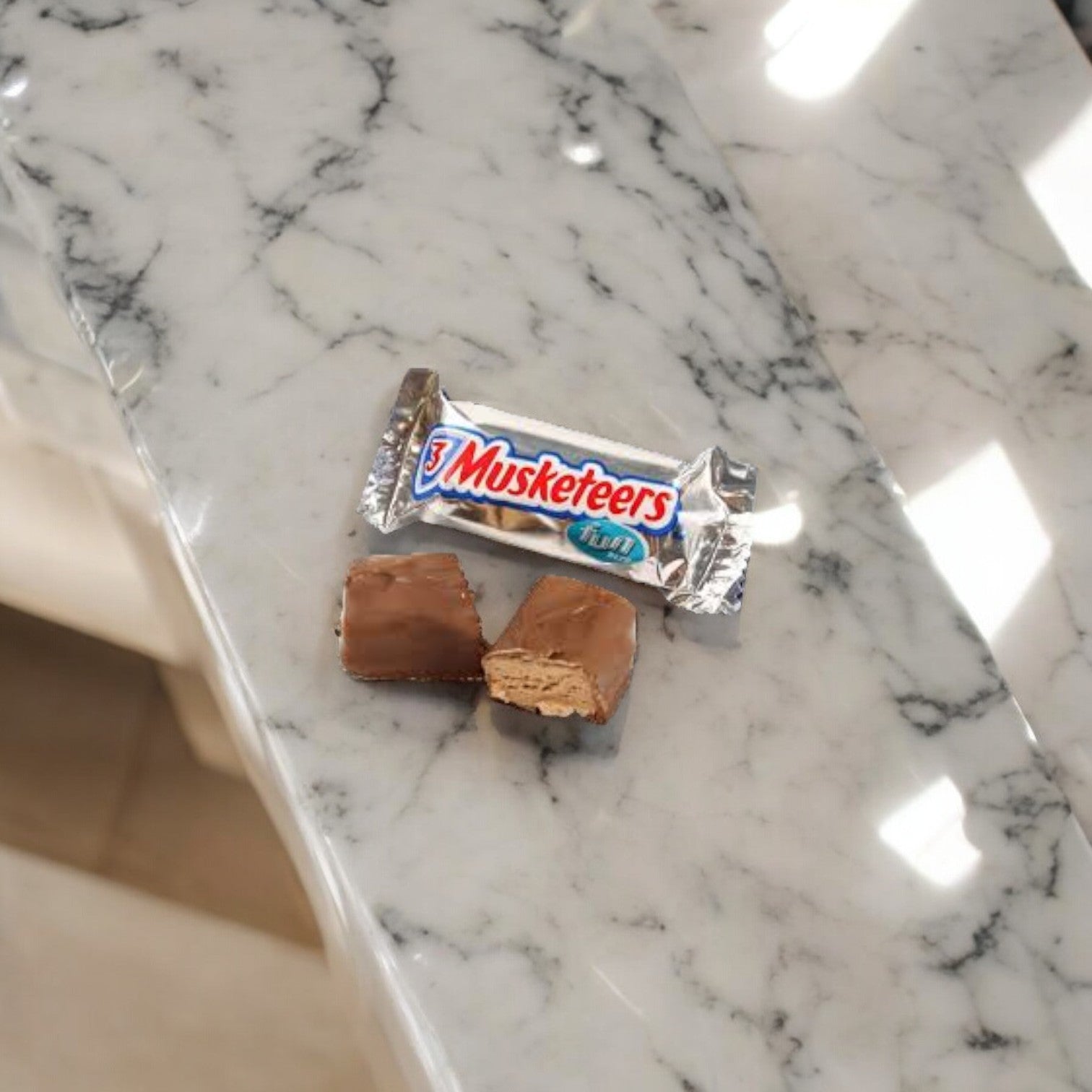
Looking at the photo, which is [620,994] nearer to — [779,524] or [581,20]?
[779,524]

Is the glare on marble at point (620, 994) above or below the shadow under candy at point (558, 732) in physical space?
below

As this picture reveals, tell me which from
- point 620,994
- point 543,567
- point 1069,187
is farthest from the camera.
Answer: point 1069,187

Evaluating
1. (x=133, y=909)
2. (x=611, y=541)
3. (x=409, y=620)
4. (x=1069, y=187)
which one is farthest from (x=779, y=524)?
(x=133, y=909)

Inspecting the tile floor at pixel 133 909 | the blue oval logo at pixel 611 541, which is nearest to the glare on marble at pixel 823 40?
the blue oval logo at pixel 611 541

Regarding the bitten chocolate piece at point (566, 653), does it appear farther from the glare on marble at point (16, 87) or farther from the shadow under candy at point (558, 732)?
the glare on marble at point (16, 87)

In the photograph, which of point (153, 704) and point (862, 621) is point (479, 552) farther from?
point (153, 704)
